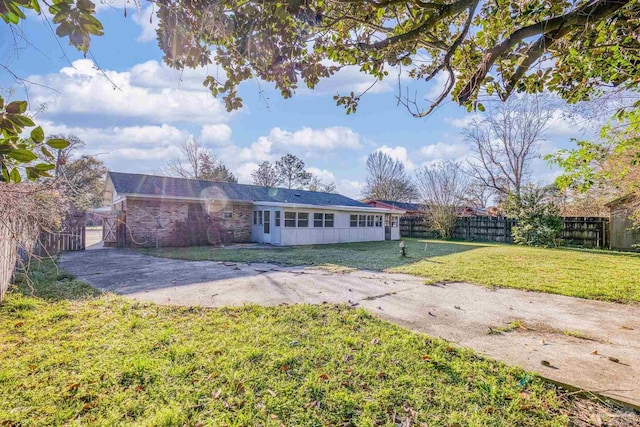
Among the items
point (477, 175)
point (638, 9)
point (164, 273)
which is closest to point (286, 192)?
point (164, 273)

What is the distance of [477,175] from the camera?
84.7 feet

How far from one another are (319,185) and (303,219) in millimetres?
24113

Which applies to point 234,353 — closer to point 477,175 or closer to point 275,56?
point 275,56

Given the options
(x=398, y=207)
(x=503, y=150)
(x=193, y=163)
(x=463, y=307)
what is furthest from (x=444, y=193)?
(x=193, y=163)

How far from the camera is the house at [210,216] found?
47.7ft

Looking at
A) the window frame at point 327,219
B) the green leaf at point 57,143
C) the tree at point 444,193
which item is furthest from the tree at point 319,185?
the green leaf at point 57,143

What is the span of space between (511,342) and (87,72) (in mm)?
4700

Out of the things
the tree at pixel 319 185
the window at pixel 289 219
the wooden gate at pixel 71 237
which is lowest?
the wooden gate at pixel 71 237

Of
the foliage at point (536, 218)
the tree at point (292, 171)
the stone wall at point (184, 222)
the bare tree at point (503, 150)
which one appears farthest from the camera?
the tree at point (292, 171)

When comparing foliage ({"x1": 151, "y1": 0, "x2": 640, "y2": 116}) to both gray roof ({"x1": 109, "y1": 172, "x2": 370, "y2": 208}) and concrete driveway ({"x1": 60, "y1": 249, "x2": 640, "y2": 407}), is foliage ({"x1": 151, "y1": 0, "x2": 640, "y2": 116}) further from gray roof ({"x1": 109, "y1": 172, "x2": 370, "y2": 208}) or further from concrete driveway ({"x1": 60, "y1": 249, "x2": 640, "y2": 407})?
gray roof ({"x1": 109, "y1": 172, "x2": 370, "y2": 208})

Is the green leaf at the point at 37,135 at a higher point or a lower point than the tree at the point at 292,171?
lower

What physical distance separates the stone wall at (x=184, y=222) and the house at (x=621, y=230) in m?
19.2

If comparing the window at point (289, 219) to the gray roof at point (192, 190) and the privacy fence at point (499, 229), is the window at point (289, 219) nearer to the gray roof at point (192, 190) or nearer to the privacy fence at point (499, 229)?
the gray roof at point (192, 190)

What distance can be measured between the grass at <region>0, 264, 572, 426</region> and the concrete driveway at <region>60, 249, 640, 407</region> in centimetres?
48
